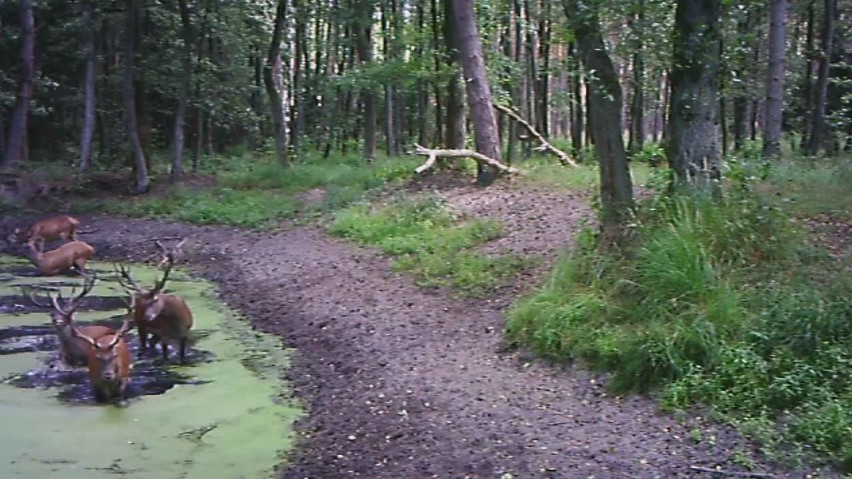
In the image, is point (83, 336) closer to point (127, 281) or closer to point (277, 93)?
point (127, 281)

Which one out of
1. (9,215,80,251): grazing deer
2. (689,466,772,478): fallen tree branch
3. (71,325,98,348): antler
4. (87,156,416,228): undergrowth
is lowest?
(689,466,772,478): fallen tree branch

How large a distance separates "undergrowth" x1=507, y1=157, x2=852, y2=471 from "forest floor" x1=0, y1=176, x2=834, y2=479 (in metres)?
0.26

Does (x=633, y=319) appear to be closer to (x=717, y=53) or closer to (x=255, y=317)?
(x=717, y=53)

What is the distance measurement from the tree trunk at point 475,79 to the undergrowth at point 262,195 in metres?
2.84

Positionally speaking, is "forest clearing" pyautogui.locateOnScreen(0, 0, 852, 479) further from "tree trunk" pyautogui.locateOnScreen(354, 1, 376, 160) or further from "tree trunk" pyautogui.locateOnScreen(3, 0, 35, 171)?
"tree trunk" pyautogui.locateOnScreen(354, 1, 376, 160)

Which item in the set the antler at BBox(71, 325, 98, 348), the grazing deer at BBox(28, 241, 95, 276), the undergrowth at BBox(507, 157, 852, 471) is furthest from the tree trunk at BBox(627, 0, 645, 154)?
the grazing deer at BBox(28, 241, 95, 276)

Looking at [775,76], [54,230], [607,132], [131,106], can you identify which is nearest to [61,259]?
[54,230]

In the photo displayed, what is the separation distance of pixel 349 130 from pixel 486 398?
2978 centimetres

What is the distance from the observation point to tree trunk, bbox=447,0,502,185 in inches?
703

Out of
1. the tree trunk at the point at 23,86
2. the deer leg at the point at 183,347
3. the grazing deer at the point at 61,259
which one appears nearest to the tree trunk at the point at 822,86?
the deer leg at the point at 183,347

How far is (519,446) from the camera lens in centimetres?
695

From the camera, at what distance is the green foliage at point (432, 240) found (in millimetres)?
11703

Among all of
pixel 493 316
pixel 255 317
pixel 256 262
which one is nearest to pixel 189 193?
pixel 256 262

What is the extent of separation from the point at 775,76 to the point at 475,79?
5.51 meters
